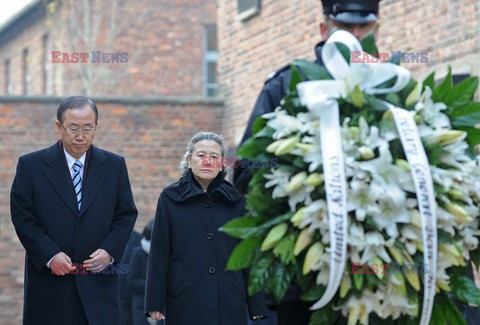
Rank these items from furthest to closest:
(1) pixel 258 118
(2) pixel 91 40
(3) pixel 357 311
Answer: (2) pixel 91 40
(1) pixel 258 118
(3) pixel 357 311

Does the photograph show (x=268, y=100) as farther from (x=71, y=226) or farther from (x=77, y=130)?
(x=71, y=226)

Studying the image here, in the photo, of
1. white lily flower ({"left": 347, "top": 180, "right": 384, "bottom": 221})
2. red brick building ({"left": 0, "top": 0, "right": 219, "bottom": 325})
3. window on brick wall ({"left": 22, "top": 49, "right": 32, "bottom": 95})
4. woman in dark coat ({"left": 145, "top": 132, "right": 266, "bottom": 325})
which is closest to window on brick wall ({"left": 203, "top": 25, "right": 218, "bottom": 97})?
red brick building ({"left": 0, "top": 0, "right": 219, "bottom": 325})

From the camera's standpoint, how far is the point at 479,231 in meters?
4.11

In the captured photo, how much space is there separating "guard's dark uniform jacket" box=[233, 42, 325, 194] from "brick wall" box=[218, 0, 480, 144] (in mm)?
5973

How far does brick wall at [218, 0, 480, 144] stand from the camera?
10.6 metres

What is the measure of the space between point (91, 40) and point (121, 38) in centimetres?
100

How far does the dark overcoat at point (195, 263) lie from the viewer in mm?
6547

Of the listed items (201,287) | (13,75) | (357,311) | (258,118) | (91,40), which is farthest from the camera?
(13,75)

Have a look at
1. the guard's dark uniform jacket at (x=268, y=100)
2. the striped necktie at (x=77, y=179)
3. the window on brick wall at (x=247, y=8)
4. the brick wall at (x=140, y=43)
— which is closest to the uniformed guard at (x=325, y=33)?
the guard's dark uniform jacket at (x=268, y=100)

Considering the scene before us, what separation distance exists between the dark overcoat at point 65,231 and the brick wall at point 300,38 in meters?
4.52

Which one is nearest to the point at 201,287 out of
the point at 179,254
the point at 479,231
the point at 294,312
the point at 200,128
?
the point at 179,254

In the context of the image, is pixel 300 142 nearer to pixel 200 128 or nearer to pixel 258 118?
pixel 258 118

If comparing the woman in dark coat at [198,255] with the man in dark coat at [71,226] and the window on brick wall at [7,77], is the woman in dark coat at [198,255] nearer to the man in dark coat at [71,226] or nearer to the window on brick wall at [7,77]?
the man in dark coat at [71,226]

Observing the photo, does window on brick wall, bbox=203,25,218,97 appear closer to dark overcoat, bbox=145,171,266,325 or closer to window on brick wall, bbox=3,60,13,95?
window on brick wall, bbox=3,60,13,95
